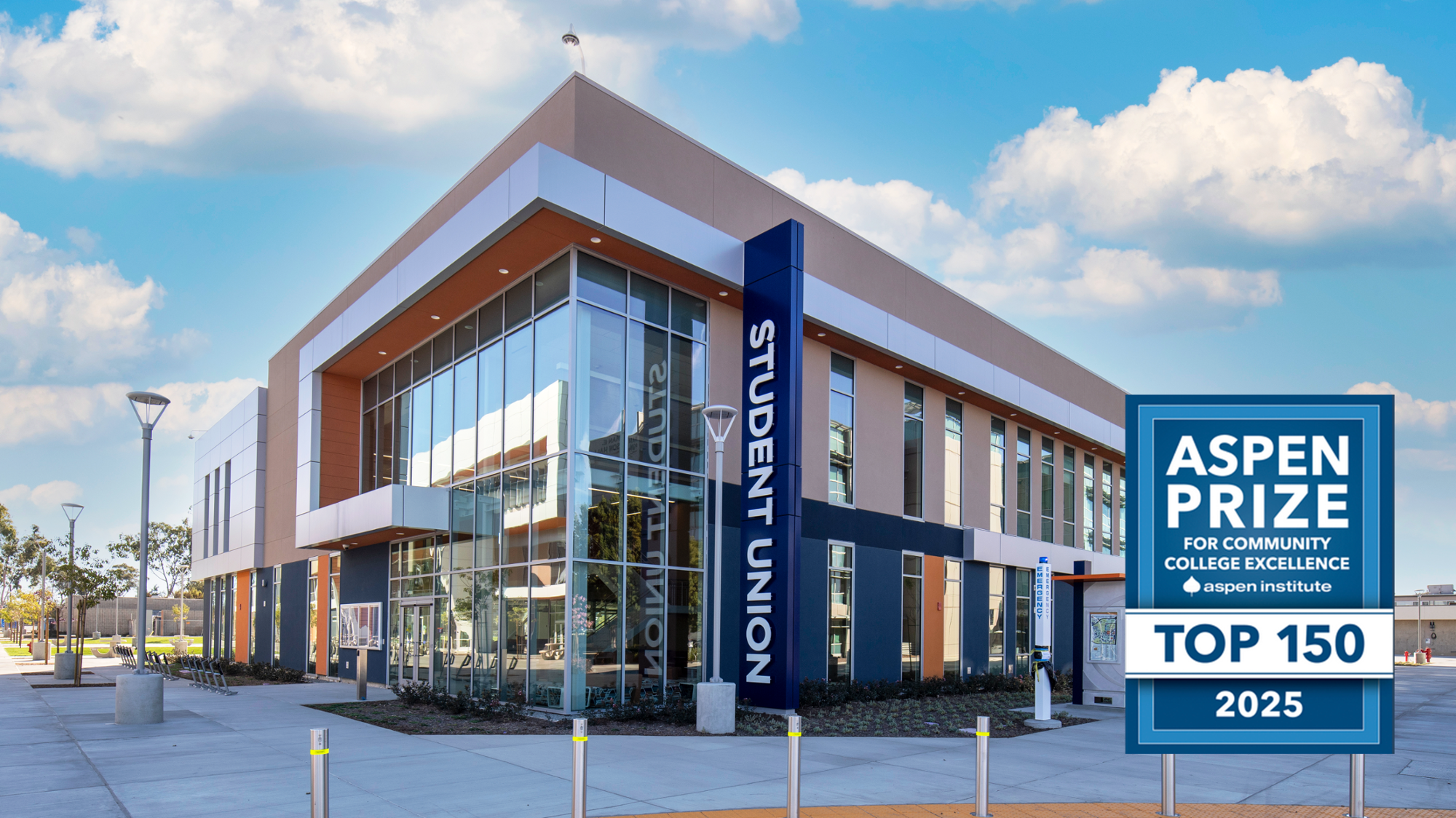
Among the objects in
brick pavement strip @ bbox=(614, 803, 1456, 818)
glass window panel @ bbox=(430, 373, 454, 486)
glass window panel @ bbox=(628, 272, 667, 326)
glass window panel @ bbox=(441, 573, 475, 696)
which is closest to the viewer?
brick pavement strip @ bbox=(614, 803, 1456, 818)

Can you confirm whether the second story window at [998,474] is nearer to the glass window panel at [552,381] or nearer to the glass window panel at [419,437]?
the glass window panel at [552,381]

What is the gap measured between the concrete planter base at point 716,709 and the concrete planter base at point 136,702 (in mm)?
8919

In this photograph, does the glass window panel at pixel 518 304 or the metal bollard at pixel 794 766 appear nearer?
the metal bollard at pixel 794 766

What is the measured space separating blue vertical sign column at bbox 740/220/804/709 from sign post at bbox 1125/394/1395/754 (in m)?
9.84

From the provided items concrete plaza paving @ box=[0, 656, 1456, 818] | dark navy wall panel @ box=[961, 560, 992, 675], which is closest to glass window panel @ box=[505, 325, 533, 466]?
concrete plaza paving @ box=[0, 656, 1456, 818]

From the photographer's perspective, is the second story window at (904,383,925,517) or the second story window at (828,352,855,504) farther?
the second story window at (904,383,925,517)

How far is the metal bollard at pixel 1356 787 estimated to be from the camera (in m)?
8.02

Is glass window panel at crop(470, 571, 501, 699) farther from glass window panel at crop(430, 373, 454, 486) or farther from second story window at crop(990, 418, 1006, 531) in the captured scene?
second story window at crop(990, 418, 1006, 531)

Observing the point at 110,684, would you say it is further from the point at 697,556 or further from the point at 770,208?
the point at 770,208

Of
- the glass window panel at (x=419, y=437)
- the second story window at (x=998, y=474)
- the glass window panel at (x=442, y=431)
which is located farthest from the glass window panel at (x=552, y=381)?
the second story window at (x=998, y=474)

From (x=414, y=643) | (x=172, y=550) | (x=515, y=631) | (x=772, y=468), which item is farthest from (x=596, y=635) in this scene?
Answer: (x=172, y=550)

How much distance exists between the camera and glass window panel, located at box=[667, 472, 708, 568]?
1825cm

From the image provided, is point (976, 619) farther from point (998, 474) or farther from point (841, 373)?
point (841, 373)

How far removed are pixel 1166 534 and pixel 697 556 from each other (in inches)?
478
